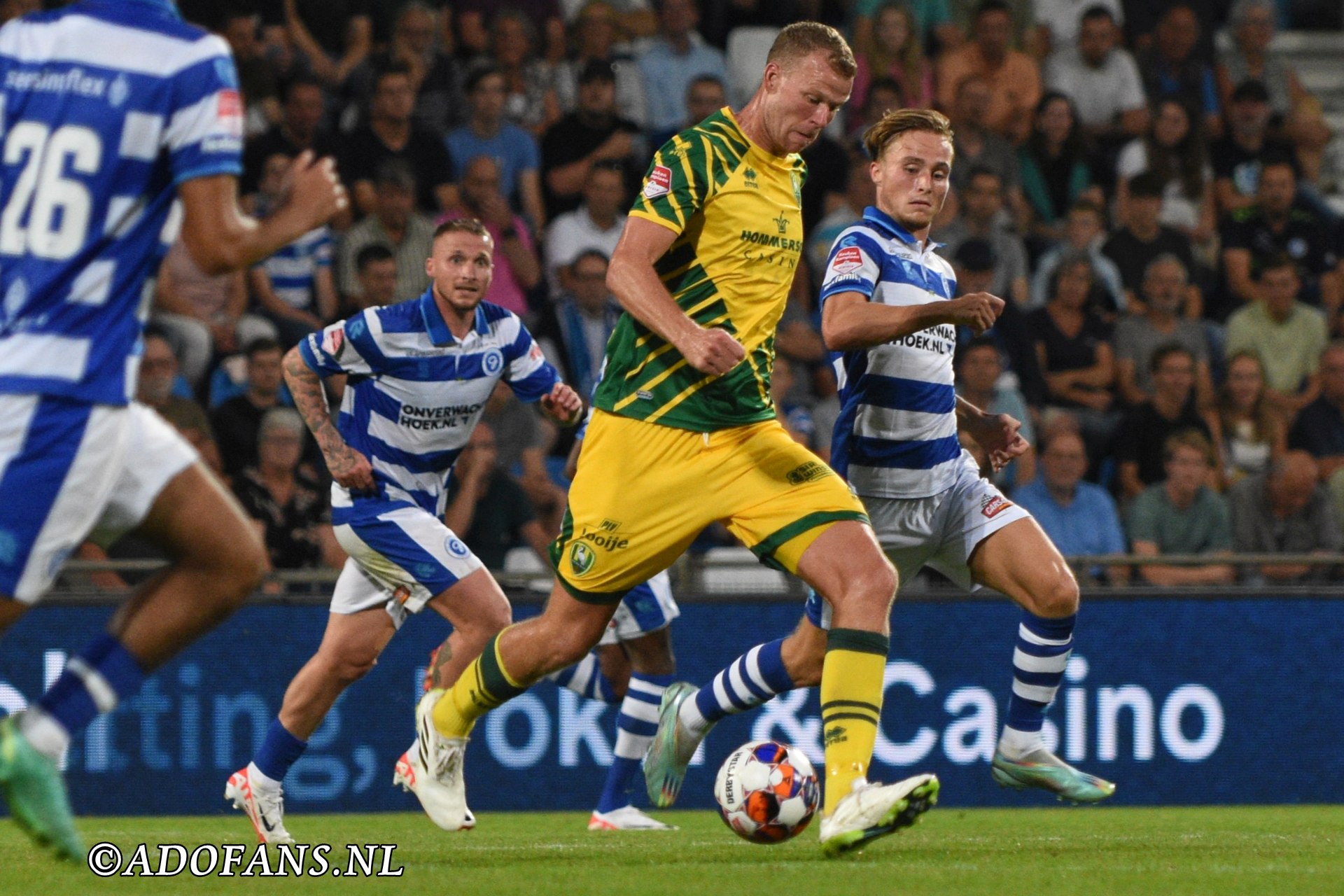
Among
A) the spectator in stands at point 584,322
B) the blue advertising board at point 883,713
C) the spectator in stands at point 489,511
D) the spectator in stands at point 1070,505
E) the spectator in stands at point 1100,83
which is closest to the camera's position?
the blue advertising board at point 883,713

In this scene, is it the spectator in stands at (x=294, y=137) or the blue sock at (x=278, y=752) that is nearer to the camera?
the blue sock at (x=278, y=752)

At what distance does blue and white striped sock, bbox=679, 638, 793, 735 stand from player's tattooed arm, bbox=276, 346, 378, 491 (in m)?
1.62

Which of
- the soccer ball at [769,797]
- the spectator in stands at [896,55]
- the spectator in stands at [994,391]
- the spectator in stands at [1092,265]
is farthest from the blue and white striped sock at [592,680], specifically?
the spectator in stands at [896,55]

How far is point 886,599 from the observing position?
5.93 m

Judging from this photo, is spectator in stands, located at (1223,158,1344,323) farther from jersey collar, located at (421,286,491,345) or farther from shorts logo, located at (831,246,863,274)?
shorts logo, located at (831,246,863,274)

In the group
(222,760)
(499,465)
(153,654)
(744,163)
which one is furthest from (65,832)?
(499,465)

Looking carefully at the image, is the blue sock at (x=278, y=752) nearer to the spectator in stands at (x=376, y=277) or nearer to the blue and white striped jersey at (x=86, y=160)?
the blue and white striped jersey at (x=86, y=160)

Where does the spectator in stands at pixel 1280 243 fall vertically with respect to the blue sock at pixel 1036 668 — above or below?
above

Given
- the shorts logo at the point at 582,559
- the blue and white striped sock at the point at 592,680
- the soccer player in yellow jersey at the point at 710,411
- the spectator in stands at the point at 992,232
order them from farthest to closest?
the spectator in stands at the point at 992,232 → the blue and white striped sock at the point at 592,680 → the shorts logo at the point at 582,559 → the soccer player in yellow jersey at the point at 710,411

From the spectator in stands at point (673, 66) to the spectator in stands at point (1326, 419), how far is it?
4.65 m

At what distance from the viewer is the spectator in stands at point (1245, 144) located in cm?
1499

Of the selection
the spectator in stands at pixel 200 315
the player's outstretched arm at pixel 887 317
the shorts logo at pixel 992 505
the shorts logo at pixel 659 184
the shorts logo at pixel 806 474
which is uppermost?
the shorts logo at pixel 659 184

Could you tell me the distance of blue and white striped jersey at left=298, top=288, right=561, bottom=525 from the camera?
26.3 feet

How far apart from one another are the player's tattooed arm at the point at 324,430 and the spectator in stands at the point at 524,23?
6.44m
